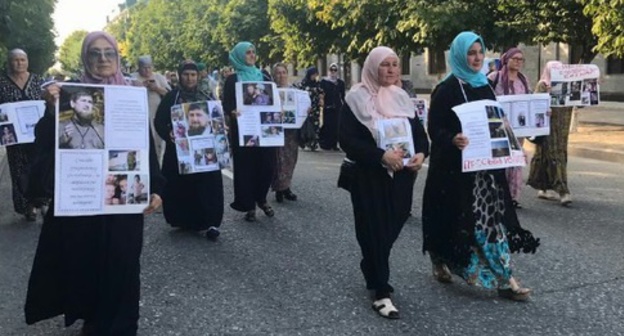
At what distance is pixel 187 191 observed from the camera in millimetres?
6750

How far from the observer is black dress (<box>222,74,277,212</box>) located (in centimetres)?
728

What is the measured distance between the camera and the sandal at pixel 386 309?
432 cm

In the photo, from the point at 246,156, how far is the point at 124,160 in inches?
153

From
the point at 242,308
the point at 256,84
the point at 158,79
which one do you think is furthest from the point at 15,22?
the point at 242,308

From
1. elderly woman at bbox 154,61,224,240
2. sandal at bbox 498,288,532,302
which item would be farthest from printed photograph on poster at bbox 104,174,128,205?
elderly woman at bbox 154,61,224,240

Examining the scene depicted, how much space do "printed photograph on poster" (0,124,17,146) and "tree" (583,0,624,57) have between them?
961cm

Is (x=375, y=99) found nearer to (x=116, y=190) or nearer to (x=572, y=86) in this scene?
(x=116, y=190)

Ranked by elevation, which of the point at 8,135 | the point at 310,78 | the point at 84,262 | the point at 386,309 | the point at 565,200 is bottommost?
the point at 386,309

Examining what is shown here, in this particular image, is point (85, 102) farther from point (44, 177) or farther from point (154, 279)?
point (154, 279)

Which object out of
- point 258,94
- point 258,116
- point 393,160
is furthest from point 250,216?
point 393,160

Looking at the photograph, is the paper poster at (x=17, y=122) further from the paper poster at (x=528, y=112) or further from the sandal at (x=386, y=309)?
the paper poster at (x=528, y=112)

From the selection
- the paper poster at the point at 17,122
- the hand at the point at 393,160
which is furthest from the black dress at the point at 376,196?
the paper poster at the point at 17,122

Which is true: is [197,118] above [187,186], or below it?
above

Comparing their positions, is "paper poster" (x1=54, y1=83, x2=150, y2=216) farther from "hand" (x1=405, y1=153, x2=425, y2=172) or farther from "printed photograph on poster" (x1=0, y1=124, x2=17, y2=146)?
"printed photograph on poster" (x1=0, y1=124, x2=17, y2=146)
